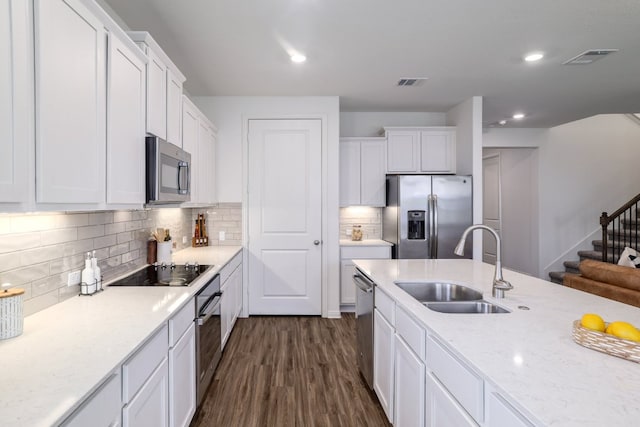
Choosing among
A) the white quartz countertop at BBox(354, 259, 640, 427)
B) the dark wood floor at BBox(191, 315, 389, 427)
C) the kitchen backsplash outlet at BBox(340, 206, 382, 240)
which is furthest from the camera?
the kitchen backsplash outlet at BBox(340, 206, 382, 240)

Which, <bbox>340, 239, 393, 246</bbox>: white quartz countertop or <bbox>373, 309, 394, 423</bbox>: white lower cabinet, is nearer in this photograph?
<bbox>373, 309, 394, 423</bbox>: white lower cabinet

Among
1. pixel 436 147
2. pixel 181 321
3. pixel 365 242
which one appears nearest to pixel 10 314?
pixel 181 321

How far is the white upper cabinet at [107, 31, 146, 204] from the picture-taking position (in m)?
1.59

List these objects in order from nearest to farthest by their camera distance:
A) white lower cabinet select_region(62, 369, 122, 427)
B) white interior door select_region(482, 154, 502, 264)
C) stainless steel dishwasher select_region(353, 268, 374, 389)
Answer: white lower cabinet select_region(62, 369, 122, 427), stainless steel dishwasher select_region(353, 268, 374, 389), white interior door select_region(482, 154, 502, 264)

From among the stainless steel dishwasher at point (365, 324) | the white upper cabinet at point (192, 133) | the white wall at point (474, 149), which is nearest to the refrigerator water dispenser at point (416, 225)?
the white wall at point (474, 149)

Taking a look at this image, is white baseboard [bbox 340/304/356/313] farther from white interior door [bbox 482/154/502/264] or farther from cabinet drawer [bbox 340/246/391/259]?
white interior door [bbox 482/154/502/264]

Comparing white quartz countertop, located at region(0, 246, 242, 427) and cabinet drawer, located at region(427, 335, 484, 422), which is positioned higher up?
white quartz countertop, located at region(0, 246, 242, 427)

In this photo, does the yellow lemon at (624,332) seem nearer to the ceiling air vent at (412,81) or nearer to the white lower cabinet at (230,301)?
the white lower cabinet at (230,301)

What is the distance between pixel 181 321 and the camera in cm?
180

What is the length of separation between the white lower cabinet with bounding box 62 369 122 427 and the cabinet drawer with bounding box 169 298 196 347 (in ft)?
1.69

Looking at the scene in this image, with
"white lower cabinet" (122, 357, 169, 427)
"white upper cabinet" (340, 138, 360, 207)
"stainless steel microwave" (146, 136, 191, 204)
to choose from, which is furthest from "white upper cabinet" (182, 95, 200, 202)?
"white upper cabinet" (340, 138, 360, 207)

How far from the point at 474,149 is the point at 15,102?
425 centimetres

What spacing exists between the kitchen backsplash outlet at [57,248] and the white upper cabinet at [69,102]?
1.18 feet

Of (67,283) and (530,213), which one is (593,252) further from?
(67,283)
